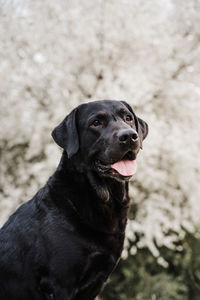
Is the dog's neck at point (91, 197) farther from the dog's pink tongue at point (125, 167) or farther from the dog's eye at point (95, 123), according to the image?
the dog's eye at point (95, 123)

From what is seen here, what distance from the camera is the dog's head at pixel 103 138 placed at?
2.73 metres

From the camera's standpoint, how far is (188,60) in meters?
7.73

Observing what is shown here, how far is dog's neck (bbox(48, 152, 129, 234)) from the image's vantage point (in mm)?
2664

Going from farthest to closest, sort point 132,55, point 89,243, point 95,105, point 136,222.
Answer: point 132,55 → point 136,222 → point 95,105 → point 89,243

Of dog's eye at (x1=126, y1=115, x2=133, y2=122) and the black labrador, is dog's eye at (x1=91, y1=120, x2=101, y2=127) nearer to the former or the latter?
the black labrador

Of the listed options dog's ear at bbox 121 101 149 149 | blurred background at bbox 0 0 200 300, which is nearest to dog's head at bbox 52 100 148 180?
dog's ear at bbox 121 101 149 149

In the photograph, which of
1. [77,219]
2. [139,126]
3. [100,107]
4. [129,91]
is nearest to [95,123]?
[100,107]

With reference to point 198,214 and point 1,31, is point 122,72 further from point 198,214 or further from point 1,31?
point 198,214

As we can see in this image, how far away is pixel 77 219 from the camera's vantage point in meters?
2.61

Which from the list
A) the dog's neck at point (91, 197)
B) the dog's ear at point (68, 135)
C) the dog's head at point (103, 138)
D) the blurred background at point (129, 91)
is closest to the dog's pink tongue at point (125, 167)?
the dog's head at point (103, 138)

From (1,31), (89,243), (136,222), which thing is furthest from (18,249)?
(1,31)

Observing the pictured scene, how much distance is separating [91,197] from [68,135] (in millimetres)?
481

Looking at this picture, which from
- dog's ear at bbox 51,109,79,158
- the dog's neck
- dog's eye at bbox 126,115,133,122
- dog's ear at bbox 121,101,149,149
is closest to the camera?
the dog's neck

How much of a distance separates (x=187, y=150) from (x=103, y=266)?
4923 millimetres
